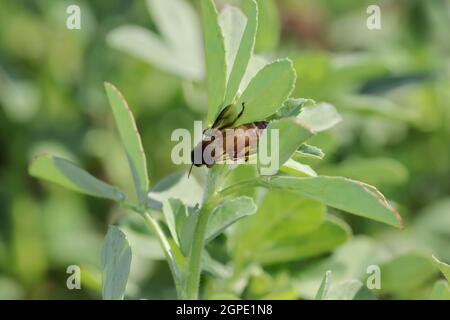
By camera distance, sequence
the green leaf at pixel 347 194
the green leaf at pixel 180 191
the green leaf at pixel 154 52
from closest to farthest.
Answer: the green leaf at pixel 347 194 → the green leaf at pixel 180 191 → the green leaf at pixel 154 52

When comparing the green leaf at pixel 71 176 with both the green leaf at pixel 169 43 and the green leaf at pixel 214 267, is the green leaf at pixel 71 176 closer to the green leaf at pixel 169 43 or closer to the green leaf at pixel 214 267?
the green leaf at pixel 214 267

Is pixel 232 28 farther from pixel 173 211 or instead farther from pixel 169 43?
pixel 169 43

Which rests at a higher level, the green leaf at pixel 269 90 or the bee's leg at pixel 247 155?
the green leaf at pixel 269 90

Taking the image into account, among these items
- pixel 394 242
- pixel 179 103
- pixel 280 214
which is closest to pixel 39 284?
pixel 179 103

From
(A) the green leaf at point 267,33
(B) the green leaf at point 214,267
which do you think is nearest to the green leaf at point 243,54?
(B) the green leaf at point 214,267

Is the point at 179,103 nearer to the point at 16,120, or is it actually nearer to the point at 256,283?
the point at 16,120

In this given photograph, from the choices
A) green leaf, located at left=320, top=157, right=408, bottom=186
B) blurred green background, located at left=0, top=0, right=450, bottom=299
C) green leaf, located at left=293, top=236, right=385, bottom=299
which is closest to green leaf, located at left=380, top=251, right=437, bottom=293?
green leaf, located at left=293, top=236, right=385, bottom=299
